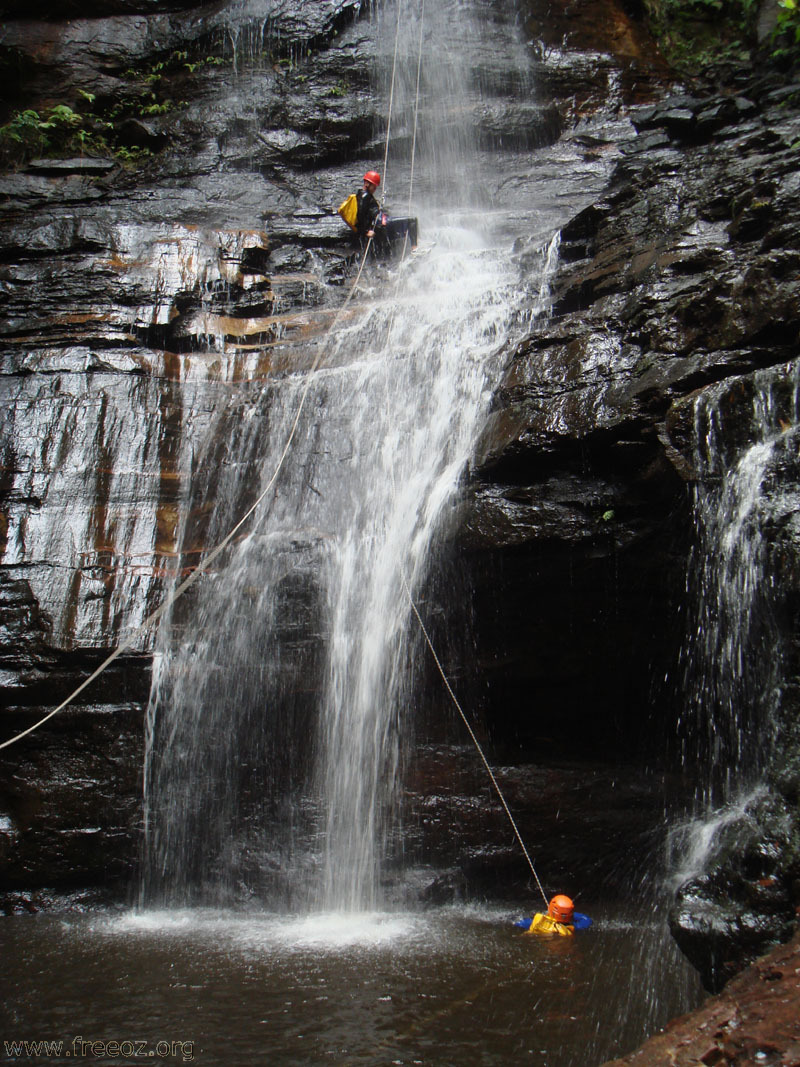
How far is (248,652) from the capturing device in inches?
255

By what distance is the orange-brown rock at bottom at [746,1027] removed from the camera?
2.37m

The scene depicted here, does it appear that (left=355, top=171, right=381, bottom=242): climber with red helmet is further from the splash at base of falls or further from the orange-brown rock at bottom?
the orange-brown rock at bottom

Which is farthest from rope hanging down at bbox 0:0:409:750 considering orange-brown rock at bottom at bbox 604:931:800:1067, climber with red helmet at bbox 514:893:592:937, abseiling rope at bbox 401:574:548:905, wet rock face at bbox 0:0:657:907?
orange-brown rock at bottom at bbox 604:931:800:1067

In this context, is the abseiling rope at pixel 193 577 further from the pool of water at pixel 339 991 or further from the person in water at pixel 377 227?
the person in water at pixel 377 227

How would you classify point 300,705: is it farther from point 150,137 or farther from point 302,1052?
point 150,137

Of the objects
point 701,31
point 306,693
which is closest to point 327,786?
point 306,693

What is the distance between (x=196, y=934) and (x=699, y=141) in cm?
975

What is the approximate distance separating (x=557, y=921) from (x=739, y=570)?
2.80 meters

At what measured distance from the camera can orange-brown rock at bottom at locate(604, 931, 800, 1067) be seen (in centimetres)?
237

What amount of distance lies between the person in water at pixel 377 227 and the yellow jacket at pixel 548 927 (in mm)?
8754

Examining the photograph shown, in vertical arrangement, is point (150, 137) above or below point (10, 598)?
above

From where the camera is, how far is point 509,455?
19.1 ft

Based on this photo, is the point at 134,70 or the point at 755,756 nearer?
the point at 755,756

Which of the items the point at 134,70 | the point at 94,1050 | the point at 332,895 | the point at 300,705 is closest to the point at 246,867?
the point at 332,895
